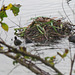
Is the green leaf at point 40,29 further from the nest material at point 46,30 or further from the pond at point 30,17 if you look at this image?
the pond at point 30,17

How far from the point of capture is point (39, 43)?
4.61 m

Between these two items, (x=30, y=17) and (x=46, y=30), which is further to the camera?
(x=30, y=17)

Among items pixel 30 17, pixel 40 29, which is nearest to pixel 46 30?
pixel 40 29

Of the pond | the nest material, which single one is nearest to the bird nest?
the nest material

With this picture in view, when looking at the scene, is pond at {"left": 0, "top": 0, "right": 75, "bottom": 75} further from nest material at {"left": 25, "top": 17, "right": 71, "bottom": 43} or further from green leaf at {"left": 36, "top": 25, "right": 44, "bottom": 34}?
green leaf at {"left": 36, "top": 25, "right": 44, "bottom": 34}

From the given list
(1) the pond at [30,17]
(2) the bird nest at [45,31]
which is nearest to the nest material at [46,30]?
(2) the bird nest at [45,31]

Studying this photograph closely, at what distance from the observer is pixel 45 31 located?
481 cm

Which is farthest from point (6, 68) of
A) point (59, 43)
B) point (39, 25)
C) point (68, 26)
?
point (68, 26)

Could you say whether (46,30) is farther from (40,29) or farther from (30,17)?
(30,17)

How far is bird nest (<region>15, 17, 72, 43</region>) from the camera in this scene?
4.72 m

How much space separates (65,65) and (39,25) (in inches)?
69.2

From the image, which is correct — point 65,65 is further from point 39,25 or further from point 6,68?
point 39,25

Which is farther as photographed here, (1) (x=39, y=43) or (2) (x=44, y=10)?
(2) (x=44, y=10)

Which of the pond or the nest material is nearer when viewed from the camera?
the pond
